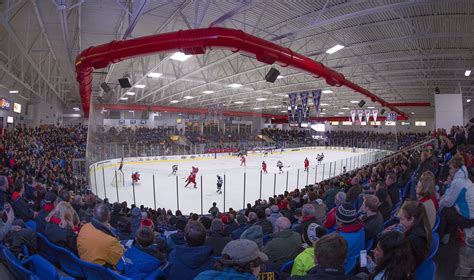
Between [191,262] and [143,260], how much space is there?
2.05 ft

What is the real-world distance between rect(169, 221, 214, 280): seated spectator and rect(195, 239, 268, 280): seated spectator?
761 mm

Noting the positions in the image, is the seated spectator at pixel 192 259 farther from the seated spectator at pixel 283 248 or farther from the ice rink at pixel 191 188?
the ice rink at pixel 191 188

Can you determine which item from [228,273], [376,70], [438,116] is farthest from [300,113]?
[228,273]

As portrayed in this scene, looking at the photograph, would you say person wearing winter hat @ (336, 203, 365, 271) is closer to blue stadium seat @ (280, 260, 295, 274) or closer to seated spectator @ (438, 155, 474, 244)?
Result: blue stadium seat @ (280, 260, 295, 274)

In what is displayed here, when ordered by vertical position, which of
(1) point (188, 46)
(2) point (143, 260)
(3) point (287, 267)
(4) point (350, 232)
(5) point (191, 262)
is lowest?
(3) point (287, 267)

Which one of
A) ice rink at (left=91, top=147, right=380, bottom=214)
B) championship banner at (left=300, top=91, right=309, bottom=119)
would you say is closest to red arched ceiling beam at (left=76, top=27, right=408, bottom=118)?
ice rink at (left=91, top=147, right=380, bottom=214)

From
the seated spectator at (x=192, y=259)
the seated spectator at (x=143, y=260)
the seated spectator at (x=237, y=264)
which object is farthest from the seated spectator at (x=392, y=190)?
the seated spectator at (x=237, y=264)

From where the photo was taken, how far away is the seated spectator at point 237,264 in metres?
1.83

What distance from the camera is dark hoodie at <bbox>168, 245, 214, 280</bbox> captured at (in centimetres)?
265

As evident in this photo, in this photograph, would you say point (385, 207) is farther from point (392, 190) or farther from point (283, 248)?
point (283, 248)

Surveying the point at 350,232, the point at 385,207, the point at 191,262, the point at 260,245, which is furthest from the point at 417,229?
the point at 385,207

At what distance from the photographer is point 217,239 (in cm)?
386

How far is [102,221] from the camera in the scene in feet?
11.8

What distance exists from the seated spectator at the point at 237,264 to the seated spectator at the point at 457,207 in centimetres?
317
